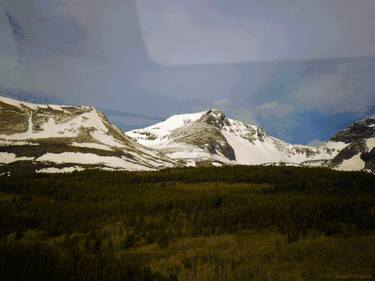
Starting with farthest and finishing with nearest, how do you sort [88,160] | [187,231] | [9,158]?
[88,160] → [9,158] → [187,231]

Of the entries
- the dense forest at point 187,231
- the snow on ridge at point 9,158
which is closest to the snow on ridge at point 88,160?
the snow on ridge at point 9,158

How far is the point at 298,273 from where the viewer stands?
64.5ft

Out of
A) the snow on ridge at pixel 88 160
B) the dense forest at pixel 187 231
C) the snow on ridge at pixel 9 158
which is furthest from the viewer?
the snow on ridge at pixel 88 160

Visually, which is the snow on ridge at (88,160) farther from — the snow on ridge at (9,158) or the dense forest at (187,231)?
the dense forest at (187,231)

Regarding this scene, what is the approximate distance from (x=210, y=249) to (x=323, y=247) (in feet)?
18.1

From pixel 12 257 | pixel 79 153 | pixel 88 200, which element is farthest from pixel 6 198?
pixel 79 153

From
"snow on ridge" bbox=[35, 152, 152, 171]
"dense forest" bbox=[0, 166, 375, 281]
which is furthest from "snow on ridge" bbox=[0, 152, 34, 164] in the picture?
"dense forest" bbox=[0, 166, 375, 281]

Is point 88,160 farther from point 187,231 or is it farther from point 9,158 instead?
point 187,231

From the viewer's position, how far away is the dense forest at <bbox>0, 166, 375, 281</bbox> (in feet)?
61.9

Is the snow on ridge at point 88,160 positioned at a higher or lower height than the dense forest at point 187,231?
higher

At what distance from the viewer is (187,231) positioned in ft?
91.9

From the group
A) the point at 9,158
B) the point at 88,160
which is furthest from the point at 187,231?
the point at 88,160

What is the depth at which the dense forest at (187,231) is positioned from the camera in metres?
18.9

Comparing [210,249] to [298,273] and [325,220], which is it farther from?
[325,220]
